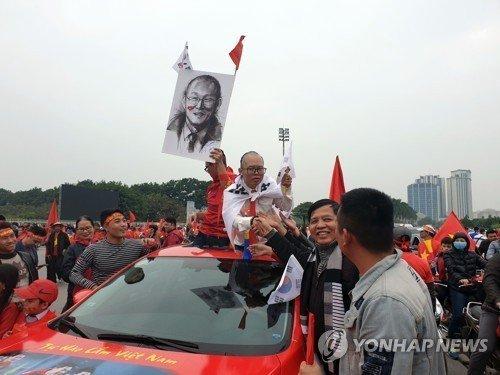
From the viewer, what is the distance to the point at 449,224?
9.54 metres

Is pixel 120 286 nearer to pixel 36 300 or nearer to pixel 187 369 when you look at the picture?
pixel 36 300

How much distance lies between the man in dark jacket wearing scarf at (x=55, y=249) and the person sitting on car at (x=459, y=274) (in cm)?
798

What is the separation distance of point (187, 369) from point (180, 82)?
275cm

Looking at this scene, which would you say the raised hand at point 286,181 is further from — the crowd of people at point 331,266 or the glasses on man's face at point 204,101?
the glasses on man's face at point 204,101

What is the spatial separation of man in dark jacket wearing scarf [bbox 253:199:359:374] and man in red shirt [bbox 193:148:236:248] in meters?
1.05

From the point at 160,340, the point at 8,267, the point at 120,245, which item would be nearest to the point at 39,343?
the point at 160,340

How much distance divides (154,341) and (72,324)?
585 mm

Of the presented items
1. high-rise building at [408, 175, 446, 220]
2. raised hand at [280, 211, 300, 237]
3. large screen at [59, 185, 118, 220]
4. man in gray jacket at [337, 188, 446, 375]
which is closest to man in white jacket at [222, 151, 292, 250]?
raised hand at [280, 211, 300, 237]

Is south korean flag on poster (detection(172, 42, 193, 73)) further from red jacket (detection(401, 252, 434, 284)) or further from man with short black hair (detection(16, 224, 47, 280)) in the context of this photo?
man with short black hair (detection(16, 224, 47, 280))

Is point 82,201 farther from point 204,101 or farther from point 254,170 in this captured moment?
point 254,170

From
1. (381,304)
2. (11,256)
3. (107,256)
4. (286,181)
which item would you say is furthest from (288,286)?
(11,256)

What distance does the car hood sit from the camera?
1965 mm

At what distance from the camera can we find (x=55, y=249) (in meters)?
10.3

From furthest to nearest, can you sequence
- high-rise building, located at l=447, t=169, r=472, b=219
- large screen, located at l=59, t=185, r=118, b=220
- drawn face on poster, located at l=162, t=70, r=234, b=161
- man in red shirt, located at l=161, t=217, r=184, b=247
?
high-rise building, located at l=447, t=169, r=472, b=219 → large screen, located at l=59, t=185, r=118, b=220 → man in red shirt, located at l=161, t=217, r=184, b=247 → drawn face on poster, located at l=162, t=70, r=234, b=161
